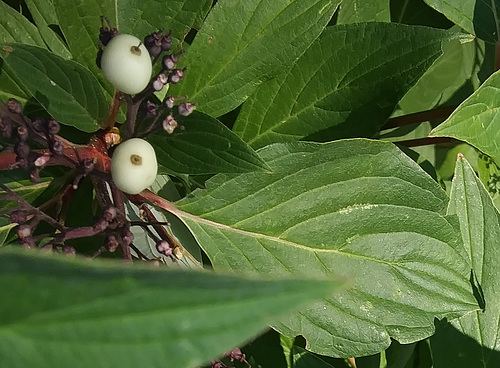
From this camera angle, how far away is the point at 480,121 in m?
0.79

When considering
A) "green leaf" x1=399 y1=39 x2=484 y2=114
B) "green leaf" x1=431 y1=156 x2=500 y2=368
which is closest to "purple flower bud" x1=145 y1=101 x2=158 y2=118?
"green leaf" x1=431 y1=156 x2=500 y2=368

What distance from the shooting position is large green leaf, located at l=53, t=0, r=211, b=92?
64cm

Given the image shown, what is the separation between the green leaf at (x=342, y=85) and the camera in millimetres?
697

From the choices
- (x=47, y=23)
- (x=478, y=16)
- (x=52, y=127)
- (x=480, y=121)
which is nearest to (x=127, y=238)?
(x=52, y=127)

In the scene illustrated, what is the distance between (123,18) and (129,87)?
0.52 ft

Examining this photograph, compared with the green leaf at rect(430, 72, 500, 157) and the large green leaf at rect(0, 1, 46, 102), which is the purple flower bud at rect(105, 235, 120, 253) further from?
the green leaf at rect(430, 72, 500, 157)

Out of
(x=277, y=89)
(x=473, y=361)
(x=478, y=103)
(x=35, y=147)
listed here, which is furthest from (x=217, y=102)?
(x=473, y=361)

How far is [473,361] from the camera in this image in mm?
844

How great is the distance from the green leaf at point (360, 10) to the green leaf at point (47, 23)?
1.29 feet

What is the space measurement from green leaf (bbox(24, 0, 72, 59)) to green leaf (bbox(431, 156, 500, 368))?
1.81 feet

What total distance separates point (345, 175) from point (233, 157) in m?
0.18

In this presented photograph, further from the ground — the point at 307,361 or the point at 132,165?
the point at 132,165

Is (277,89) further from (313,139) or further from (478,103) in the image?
(478,103)

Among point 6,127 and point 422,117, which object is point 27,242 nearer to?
point 6,127
